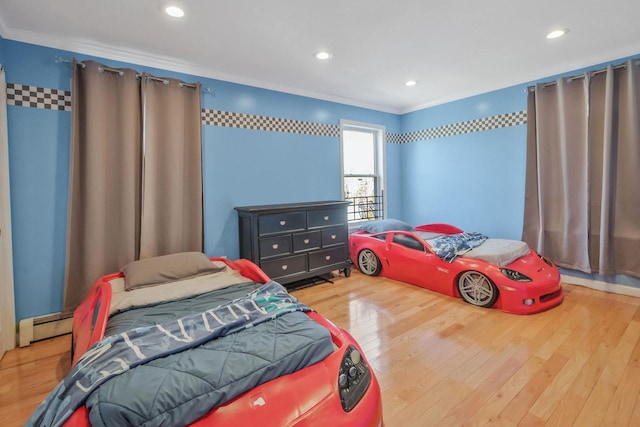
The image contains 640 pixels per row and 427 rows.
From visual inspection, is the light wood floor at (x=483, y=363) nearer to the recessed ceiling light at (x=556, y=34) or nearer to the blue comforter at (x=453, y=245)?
the blue comforter at (x=453, y=245)

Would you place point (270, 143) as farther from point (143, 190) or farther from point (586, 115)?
point (586, 115)

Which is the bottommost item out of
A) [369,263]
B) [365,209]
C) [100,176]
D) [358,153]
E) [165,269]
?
[369,263]

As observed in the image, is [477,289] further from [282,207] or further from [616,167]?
[282,207]

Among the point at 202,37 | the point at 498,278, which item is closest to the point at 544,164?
the point at 498,278

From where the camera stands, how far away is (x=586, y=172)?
10.3 feet

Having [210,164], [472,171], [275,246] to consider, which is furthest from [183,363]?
[472,171]

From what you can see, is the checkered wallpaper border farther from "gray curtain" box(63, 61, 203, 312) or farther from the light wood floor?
the light wood floor

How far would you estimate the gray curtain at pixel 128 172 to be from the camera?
254 centimetres

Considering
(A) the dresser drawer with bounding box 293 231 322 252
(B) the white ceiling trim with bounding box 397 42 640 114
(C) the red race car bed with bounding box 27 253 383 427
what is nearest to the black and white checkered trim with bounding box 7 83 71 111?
(C) the red race car bed with bounding box 27 253 383 427

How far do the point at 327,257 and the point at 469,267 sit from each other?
1535 millimetres

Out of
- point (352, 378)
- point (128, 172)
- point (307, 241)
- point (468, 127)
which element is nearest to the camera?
point (352, 378)

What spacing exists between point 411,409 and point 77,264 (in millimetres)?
2759

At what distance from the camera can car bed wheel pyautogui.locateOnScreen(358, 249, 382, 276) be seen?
3955mm

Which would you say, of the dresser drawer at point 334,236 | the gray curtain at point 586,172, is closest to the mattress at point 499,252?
the gray curtain at point 586,172
